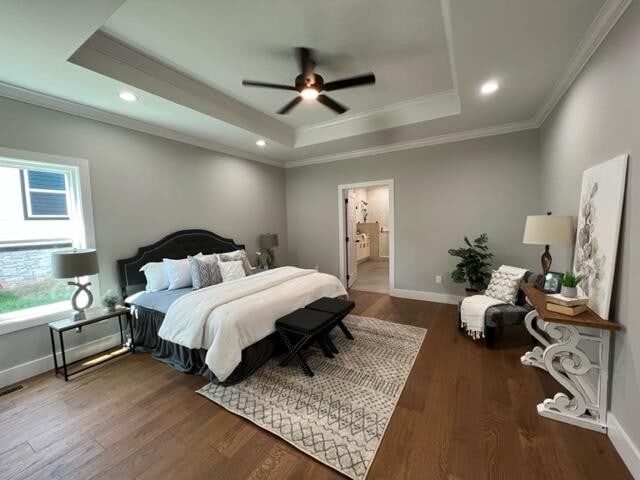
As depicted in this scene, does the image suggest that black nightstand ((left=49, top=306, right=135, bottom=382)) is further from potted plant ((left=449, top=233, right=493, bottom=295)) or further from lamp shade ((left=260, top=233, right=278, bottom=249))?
potted plant ((left=449, top=233, right=493, bottom=295))

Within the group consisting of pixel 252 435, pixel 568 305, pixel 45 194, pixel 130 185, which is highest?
pixel 130 185

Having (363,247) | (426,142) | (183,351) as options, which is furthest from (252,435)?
(363,247)

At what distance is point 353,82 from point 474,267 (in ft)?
9.71

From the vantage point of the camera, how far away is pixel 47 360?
264 cm

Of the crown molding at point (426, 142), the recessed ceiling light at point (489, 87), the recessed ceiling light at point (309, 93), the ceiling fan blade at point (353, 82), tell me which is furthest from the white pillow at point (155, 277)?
the recessed ceiling light at point (489, 87)

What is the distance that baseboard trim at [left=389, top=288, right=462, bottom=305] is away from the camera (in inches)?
169

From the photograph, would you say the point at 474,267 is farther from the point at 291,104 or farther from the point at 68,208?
the point at 68,208

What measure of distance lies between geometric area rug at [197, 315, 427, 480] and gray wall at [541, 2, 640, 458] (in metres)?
1.38

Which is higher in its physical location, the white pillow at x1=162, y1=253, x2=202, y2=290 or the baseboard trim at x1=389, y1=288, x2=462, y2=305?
the white pillow at x1=162, y1=253, x2=202, y2=290

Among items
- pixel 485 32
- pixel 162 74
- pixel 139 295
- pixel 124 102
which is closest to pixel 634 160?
pixel 485 32

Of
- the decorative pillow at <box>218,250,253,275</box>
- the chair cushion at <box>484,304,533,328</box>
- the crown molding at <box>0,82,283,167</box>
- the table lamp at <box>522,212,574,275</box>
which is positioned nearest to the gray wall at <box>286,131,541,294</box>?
the chair cushion at <box>484,304,533,328</box>

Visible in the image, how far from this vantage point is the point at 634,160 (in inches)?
59.1

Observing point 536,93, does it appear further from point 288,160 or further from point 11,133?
point 11,133

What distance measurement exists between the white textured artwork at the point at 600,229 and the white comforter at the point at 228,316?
241 centimetres
